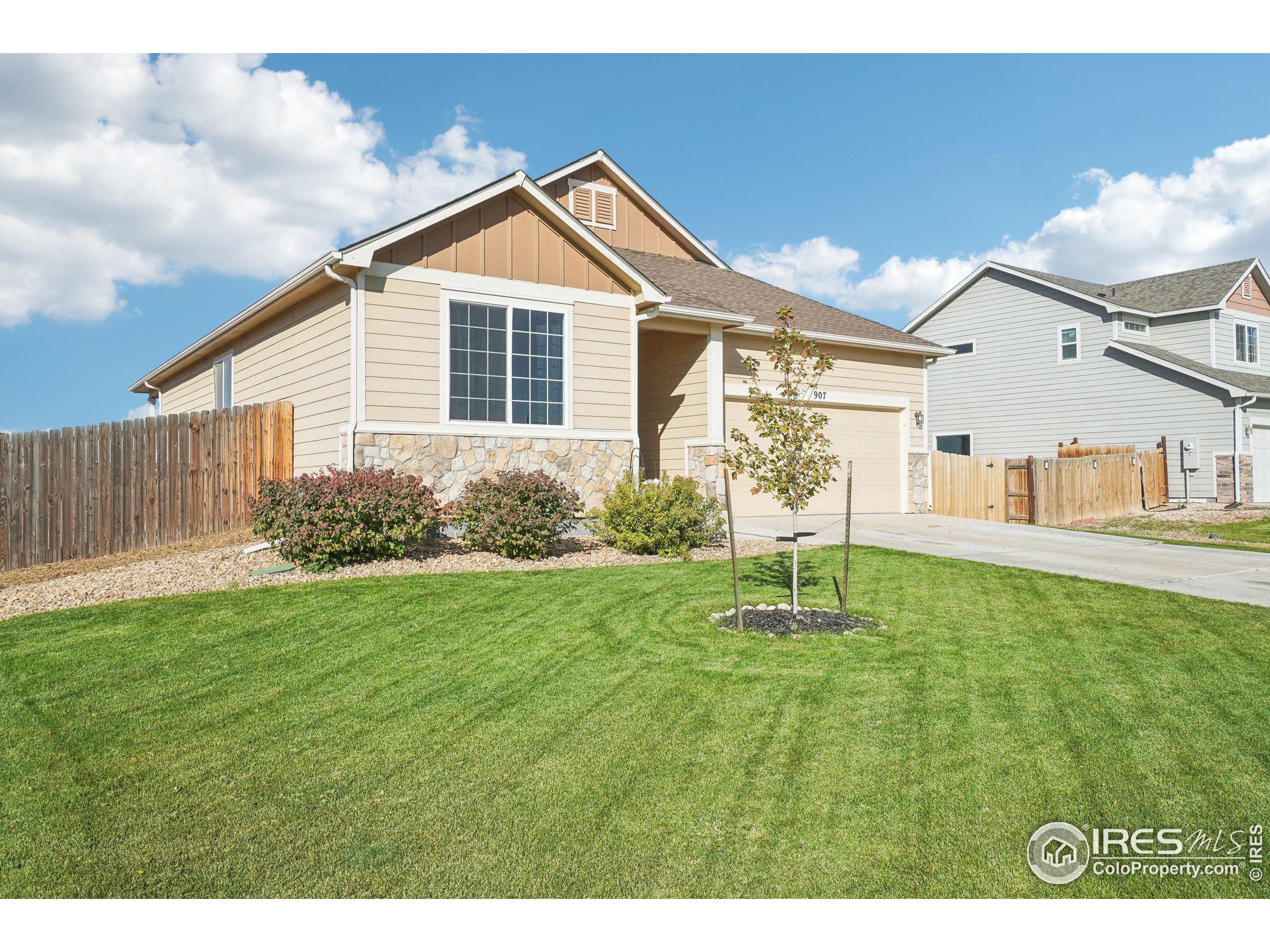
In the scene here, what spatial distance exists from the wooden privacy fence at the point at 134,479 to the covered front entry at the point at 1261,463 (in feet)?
81.1

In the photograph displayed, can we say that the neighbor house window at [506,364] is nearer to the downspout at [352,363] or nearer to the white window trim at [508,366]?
the white window trim at [508,366]

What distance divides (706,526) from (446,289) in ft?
16.9

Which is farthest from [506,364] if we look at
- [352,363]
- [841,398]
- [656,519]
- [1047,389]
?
[1047,389]

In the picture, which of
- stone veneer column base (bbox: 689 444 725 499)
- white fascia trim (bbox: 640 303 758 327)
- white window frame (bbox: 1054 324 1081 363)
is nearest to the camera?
white fascia trim (bbox: 640 303 758 327)

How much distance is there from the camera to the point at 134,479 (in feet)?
41.0

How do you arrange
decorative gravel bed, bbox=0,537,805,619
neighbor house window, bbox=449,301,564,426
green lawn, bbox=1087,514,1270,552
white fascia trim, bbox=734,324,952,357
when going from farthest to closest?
1. green lawn, bbox=1087,514,1270,552
2. white fascia trim, bbox=734,324,952,357
3. neighbor house window, bbox=449,301,564,426
4. decorative gravel bed, bbox=0,537,805,619

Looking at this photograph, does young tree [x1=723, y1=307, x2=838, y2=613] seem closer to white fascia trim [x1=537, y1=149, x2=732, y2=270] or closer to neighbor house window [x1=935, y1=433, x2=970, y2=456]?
white fascia trim [x1=537, y1=149, x2=732, y2=270]

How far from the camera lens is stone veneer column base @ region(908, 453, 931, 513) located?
1836 cm

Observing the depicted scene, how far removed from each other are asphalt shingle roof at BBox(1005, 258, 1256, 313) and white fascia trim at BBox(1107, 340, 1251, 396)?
1389mm

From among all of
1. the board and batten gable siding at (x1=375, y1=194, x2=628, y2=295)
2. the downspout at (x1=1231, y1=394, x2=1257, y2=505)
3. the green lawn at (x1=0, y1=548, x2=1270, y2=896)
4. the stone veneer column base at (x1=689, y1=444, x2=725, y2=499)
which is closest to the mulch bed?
the green lawn at (x1=0, y1=548, x2=1270, y2=896)

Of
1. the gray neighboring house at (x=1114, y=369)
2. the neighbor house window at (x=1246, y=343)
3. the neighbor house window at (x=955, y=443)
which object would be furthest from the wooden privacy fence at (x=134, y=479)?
A: the neighbor house window at (x=1246, y=343)

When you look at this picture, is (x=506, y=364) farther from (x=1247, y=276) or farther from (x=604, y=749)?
(x=1247, y=276)

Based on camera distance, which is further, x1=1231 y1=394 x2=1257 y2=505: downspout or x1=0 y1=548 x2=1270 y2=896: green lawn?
x1=1231 y1=394 x2=1257 y2=505: downspout
